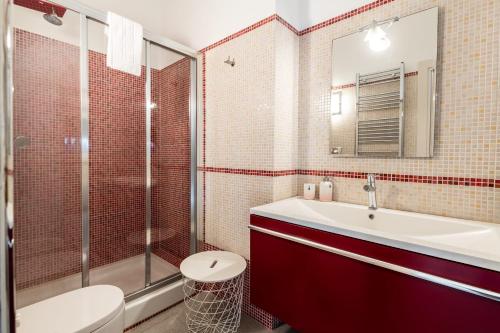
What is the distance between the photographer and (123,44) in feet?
5.48

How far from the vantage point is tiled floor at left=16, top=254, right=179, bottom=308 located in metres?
1.71

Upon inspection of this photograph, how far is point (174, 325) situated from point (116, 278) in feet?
2.32

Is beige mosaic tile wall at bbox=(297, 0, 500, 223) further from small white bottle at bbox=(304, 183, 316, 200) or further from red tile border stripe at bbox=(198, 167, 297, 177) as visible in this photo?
red tile border stripe at bbox=(198, 167, 297, 177)

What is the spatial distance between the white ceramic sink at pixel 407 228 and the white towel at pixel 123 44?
4.24 feet

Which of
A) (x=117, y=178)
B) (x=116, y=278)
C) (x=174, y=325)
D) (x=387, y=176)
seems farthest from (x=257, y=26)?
(x=116, y=278)

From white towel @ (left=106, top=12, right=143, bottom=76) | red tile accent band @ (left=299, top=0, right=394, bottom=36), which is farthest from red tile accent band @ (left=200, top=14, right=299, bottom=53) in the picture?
white towel @ (left=106, top=12, right=143, bottom=76)

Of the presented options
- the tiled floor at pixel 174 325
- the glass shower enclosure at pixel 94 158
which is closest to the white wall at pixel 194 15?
the glass shower enclosure at pixel 94 158

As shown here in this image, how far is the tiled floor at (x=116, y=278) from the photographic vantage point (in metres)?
1.71

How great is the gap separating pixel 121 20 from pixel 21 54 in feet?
2.13

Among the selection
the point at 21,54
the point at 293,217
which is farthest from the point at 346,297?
the point at 21,54

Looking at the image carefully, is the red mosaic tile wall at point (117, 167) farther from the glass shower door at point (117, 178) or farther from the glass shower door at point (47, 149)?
the glass shower door at point (47, 149)

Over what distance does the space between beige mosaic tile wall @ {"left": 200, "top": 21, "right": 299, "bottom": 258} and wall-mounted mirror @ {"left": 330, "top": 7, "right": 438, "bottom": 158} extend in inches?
12.7

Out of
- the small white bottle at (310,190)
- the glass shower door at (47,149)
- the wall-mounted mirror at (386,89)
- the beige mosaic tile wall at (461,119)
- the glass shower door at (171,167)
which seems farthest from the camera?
the glass shower door at (171,167)

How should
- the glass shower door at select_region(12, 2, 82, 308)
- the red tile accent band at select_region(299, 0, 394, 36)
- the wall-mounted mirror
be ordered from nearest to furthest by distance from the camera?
the wall-mounted mirror
the red tile accent band at select_region(299, 0, 394, 36)
the glass shower door at select_region(12, 2, 82, 308)
